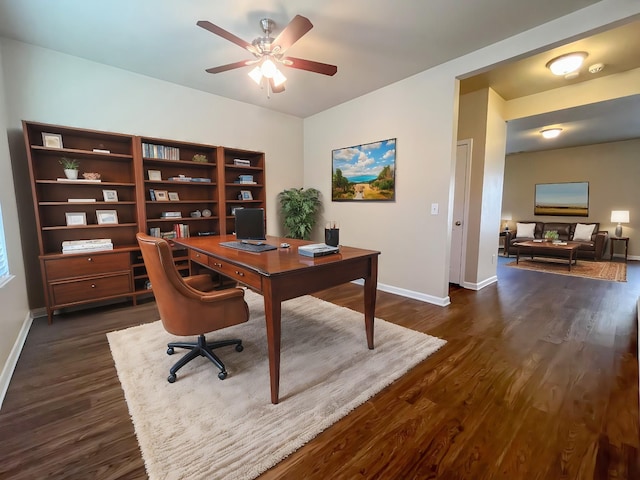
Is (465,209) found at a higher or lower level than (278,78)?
lower

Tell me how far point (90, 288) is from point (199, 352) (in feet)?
5.79

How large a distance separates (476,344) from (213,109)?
168 inches

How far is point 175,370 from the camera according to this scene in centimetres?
184

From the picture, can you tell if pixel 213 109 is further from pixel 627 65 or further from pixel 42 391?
pixel 627 65

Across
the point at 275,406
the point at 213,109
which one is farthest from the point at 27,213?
the point at 275,406

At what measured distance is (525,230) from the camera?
23.6ft

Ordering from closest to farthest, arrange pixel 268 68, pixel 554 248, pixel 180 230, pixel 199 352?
→ pixel 199 352, pixel 268 68, pixel 180 230, pixel 554 248

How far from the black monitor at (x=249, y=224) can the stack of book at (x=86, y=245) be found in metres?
1.68

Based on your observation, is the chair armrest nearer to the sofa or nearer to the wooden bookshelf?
the wooden bookshelf

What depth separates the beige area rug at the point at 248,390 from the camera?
1310 mm

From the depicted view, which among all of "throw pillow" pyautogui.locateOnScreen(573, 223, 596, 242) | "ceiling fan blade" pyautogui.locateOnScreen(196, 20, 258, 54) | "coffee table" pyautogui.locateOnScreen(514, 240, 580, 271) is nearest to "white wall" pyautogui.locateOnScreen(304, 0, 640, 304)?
"ceiling fan blade" pyautogui.locateOnScreen(196, 20, 258, 54)

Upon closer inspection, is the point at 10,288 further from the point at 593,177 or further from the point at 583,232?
the point at 593,177

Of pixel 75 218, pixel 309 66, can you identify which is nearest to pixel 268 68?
pixel 309 66

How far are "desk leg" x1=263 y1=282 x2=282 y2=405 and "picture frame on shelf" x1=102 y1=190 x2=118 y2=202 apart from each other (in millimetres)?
2709
